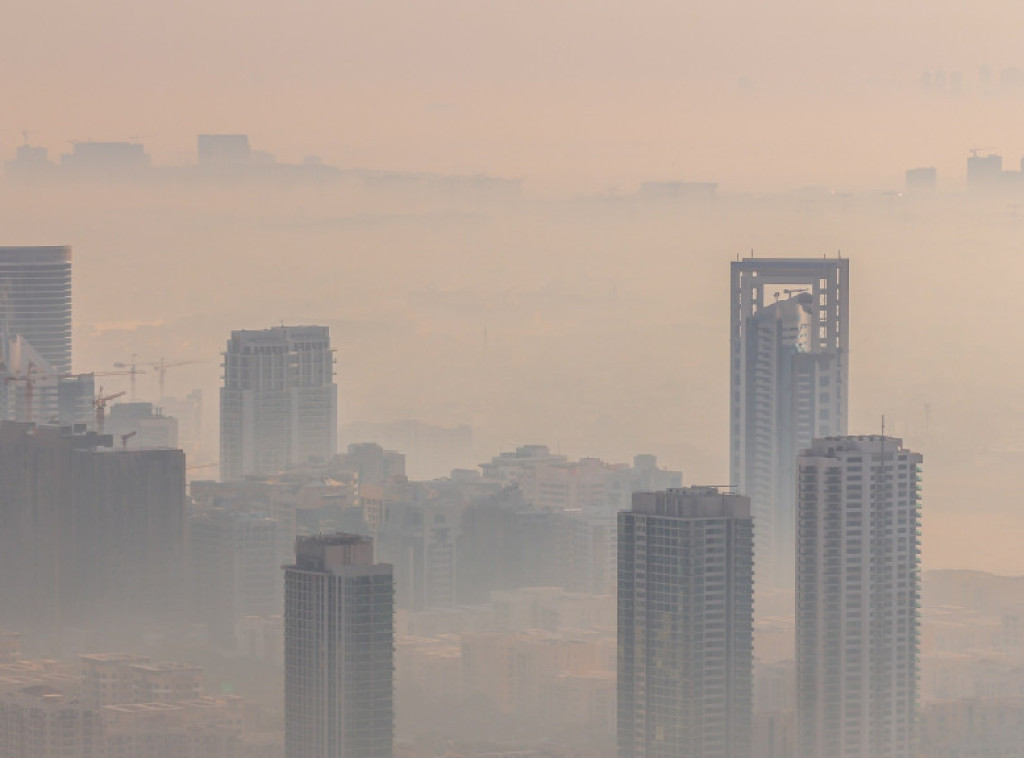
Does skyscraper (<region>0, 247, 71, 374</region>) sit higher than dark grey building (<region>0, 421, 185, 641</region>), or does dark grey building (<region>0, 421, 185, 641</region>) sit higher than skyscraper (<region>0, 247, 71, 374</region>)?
skyscraper (<region>0, 247, 71, 374</region>)

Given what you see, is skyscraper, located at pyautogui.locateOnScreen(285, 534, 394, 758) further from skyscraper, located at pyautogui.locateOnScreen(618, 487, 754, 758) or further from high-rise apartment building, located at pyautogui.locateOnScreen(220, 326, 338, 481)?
high-rise apartment building, located at pyautogui.locateOnScreen(220, 326, 338, 481)

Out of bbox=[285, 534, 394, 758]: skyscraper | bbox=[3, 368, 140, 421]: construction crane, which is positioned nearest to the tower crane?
bbox=[3, 368, 140, 421]: construction crane

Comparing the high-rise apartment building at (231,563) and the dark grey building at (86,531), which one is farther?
the dark grey building at (86,531)

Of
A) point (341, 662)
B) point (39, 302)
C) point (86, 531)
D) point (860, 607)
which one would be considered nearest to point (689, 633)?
point (860, 607)

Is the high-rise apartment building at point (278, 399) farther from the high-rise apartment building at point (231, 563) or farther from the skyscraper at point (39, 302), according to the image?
the high-rise apartment building at point (231, 563)

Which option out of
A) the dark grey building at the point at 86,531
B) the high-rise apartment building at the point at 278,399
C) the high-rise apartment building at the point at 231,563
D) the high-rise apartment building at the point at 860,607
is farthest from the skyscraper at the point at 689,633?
the high-rise apartment building at the point at 278,399

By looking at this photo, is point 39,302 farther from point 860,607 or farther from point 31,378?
point 860,607

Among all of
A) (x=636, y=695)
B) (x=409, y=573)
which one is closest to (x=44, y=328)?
(x=409, y=573)
